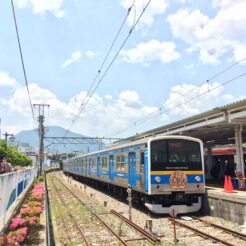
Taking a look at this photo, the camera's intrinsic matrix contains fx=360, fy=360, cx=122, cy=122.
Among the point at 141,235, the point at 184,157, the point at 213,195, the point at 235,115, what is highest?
the point at 235,115

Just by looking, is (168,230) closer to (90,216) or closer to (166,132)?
(90,216)

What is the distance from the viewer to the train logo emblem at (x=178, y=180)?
12909mm

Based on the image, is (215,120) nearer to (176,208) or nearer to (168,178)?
(168,178)

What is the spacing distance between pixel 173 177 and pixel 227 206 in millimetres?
2156

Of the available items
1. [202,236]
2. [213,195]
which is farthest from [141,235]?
[213,195]

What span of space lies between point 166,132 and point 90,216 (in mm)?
7516

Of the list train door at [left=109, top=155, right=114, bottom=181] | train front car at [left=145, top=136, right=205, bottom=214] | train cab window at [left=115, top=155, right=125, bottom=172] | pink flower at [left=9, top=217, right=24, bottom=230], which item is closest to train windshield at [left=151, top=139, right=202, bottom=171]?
train front car at [left=145, top=136, right=205, bottom=214]

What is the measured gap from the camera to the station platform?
10.9m

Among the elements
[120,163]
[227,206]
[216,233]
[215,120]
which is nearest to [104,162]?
[120,163]

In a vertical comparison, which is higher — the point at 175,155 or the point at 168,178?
the point at 175,155

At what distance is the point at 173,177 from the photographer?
13.0 meters

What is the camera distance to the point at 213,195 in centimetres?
1284

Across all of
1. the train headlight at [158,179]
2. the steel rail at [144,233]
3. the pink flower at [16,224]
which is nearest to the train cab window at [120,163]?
the train headlight at [158,179]

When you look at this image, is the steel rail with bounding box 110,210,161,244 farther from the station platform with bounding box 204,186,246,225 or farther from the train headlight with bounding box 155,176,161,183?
the station platform with bounding box 204,186,246,225
